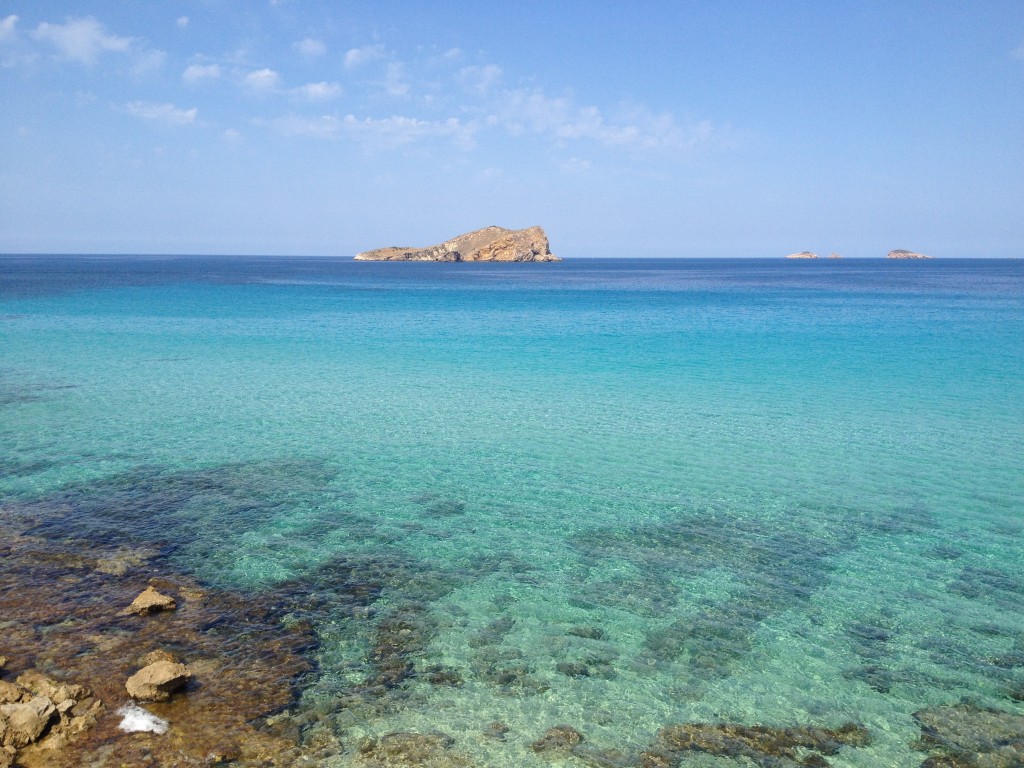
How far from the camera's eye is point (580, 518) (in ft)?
46.2

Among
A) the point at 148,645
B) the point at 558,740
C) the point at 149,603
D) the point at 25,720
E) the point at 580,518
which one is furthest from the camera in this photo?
the point at 580,518

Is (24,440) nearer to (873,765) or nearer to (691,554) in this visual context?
(691,554)

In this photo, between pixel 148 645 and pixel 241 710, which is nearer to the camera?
pixel 241 710

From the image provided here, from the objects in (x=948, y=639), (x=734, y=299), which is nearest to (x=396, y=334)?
(x=948, y=639)

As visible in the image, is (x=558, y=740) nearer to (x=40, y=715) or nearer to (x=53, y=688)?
(x=40, y=715)

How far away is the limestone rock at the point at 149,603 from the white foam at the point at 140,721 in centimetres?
222

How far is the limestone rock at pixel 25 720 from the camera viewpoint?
708 centimetres

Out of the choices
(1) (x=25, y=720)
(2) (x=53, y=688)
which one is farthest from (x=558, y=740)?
(2) (x=53, y=688)

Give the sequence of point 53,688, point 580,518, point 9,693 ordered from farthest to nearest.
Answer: point 580,518, point 53,688, point 9,693

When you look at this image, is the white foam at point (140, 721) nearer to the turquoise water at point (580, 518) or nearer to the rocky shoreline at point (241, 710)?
the rocky shoreline at point (241, 710)

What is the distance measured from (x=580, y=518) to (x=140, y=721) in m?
8.60

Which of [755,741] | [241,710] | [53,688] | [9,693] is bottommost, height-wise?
[755,741]

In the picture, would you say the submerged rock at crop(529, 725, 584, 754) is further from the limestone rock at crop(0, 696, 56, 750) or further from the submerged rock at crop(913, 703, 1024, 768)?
the limestone rock at crop(0, 696, 56, 750)

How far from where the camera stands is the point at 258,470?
16750 mm
